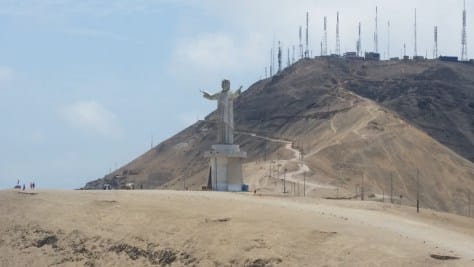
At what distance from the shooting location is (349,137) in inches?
4983

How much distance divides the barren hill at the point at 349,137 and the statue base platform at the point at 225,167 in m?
23.2

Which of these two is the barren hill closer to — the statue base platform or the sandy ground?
the statue base platform

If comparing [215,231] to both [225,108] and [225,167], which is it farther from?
[225,108]

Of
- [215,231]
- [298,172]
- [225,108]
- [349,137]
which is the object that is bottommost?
[215,231]

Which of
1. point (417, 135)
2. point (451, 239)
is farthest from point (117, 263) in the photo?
point (417, 135)

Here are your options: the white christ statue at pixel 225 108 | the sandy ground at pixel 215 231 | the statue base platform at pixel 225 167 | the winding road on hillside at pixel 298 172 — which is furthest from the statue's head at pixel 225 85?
the winding road on hillside at pixel 298 172

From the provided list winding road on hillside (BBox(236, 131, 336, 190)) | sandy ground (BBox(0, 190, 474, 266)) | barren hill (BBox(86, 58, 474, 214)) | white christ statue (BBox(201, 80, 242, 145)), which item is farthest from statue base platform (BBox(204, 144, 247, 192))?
winding road on hillside (BBox(236, 131, 336, 190))

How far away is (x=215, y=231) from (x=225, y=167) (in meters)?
25.8

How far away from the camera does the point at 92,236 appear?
4862 centimetres

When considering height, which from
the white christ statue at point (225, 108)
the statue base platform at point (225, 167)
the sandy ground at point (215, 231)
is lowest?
the sandy ground at point (215, 231)

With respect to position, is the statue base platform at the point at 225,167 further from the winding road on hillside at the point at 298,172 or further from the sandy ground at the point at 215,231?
the winding road on hillside at the point at 298,172

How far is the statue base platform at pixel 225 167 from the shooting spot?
69.3 metres

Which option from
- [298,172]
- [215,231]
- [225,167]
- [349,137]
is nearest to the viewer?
[215,231]

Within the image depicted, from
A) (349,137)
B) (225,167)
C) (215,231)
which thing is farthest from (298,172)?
(215,231)
